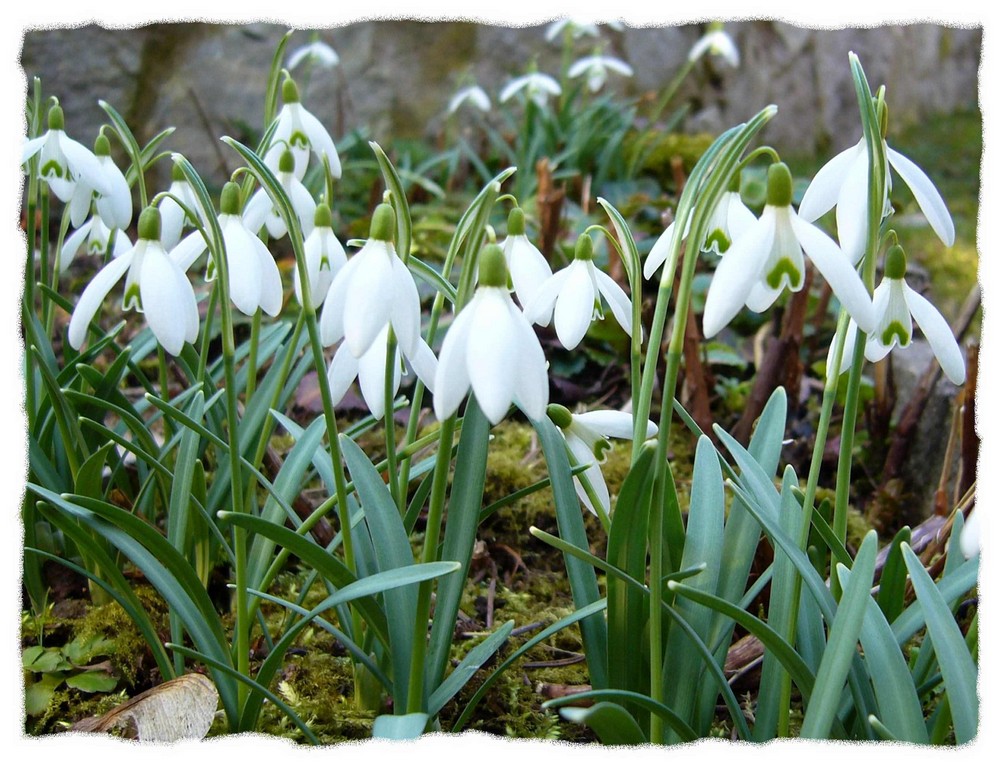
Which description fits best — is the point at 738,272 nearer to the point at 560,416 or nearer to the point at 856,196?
the point at 856,196

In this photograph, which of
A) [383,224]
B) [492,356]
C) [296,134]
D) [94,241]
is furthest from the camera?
[94,241]

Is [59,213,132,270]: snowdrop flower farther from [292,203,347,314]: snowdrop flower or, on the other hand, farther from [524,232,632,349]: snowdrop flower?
[524,232,632,349]: snowdrop flower

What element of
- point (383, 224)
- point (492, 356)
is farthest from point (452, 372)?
point (383, 224)

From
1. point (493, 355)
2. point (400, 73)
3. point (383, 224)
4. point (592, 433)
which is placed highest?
point (400, 73)

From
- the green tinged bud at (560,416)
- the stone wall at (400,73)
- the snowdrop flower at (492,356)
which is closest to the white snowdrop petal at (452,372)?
the snowdrop flower at (492,356)

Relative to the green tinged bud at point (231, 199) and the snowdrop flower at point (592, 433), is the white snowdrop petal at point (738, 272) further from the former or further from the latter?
the green tinged bud at point (231, 199)

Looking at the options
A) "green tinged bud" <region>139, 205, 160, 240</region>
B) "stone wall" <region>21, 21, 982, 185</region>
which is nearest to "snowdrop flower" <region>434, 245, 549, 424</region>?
"green tinged bud" <region>139, 205, 160, 240</region>

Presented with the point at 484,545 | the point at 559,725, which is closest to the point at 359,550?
the point at 559,725
